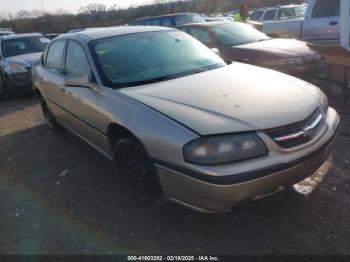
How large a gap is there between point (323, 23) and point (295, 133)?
580cm

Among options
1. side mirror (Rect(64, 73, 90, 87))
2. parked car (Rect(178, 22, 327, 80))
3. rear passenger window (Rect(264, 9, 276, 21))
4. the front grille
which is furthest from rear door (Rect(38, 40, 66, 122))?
rear passenger window (Rect(264, 9, 276, 21))

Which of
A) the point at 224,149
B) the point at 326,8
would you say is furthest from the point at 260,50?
the point at 224,149

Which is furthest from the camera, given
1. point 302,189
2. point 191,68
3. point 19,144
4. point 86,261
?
point 19,144

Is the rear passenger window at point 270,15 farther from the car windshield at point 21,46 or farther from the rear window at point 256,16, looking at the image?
the car windshield at point 21,46

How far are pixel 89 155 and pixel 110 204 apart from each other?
1452mm

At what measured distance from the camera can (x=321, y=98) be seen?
3.44m

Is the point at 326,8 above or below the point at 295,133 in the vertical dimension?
above

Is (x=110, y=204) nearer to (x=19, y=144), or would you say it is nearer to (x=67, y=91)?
(x=67, y=91)

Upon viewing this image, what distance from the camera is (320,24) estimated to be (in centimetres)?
781

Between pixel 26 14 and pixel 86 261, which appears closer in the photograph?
pixel 86 261

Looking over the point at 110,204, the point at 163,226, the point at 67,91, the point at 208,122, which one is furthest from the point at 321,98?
the point at 67,91

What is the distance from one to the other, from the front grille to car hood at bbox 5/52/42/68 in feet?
27.8

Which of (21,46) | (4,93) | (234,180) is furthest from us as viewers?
(21,46)

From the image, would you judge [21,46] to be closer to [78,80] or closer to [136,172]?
[78,80]
